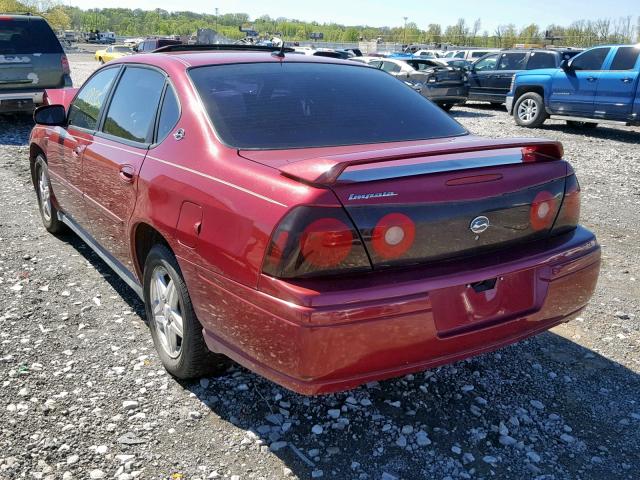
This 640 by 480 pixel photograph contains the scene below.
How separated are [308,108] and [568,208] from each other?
1390 mm

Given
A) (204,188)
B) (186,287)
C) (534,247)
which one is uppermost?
(204,188)

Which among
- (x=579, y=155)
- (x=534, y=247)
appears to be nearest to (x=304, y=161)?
(x=534, y=247)

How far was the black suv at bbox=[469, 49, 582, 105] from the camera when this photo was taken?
16.9 metres

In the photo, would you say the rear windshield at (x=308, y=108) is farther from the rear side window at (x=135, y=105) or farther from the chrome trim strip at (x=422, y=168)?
the chrome trim strip at (x=422, y=168)

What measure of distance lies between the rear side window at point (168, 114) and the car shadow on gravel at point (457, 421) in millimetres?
1341

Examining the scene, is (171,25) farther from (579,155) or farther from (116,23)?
(579,155)

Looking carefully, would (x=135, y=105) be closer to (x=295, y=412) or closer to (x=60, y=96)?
(x=295, y=412)

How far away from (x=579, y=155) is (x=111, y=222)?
9026mm

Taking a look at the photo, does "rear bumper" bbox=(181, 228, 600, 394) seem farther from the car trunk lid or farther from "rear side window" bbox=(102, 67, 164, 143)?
"rear side window" bbox=(102, 67, 164, 143)

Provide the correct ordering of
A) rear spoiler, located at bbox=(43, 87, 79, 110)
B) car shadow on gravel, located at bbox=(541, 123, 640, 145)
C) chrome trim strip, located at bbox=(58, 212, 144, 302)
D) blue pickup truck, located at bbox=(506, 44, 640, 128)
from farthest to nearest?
car shadow on gravel, located at bbox=(541, 123, 640, 145) → blue pickup truck, located at bbox=(506, 44, 640, 128) → rear spoiler, located at bbox=(43, 87, 79, 110) → chrome trim strip, located at bbox=(58, 212, 144, 302)

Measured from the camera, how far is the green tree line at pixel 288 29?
7181cm

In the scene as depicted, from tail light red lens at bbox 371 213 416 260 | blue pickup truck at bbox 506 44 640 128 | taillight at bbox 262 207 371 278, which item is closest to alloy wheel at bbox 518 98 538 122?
blue pickup truck at bbox 506 44 640 128

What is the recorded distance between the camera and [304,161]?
2.43 m

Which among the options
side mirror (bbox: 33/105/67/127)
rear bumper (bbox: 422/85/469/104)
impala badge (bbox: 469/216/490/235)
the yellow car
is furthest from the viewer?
the yellow car
